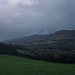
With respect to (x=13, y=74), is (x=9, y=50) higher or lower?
higher

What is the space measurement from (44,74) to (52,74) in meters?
2.14

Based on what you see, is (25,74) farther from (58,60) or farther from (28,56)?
(28,56)

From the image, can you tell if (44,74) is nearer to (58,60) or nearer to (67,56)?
(58,60)

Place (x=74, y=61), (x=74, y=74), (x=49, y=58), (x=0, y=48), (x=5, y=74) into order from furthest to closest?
1. (x=0, y=48)
2. (x=49, y=58)
3. (x=74, y=61)
4. (x=74, y=74)
5. (x=5, y=74)

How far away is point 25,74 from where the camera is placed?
3569cm

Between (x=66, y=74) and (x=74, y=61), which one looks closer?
(x=66, y=74)

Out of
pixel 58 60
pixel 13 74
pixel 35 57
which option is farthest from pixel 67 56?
pixel 13 74

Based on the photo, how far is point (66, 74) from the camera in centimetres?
3769

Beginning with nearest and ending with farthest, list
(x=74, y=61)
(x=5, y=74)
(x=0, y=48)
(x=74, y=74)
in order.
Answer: (x=5, y=74)
(x=74, y=74)
(x=74, y=61)
(x=0, y=48)

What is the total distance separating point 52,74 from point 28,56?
39505mm

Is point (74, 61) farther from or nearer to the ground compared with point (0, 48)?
nearer to the ground

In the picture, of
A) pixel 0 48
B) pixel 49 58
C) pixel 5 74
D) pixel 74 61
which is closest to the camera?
pixel 5 74

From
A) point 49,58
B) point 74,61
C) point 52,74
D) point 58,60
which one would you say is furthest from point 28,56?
point 52,74

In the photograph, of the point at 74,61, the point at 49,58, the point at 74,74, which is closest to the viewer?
the point at 74,74
